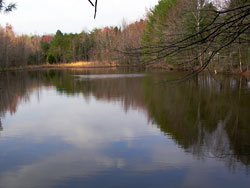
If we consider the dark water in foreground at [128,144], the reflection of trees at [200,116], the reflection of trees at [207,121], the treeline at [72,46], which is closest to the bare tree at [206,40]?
the dark water in foreground at [128,144]

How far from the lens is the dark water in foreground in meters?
5.66

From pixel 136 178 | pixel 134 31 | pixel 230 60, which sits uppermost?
pixel 134 31

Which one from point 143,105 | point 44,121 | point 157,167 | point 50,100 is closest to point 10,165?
point 157,167

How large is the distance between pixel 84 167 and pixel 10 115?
259 inches

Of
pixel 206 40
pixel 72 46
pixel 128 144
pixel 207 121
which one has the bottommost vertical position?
pixel 128 144

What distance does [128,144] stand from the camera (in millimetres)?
7605

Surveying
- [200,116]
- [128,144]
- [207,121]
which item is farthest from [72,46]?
[128,144]

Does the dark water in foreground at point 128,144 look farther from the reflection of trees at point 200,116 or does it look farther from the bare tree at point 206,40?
the bare tree at point 206,40

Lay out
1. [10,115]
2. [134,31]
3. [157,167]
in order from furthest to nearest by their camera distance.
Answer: [134,31], [10,115], [157,167]

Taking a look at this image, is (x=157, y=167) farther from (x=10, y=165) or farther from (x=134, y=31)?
(x=134, y=31)

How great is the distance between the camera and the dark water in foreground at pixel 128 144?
18.6 feet

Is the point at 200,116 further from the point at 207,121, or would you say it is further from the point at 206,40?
the point at 206,40

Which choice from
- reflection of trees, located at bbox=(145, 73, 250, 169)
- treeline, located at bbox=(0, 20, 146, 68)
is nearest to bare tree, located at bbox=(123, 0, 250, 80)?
reflection of trees, located at bbox=(145, 73, 250, 169)

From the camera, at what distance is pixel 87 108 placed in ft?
42.2
